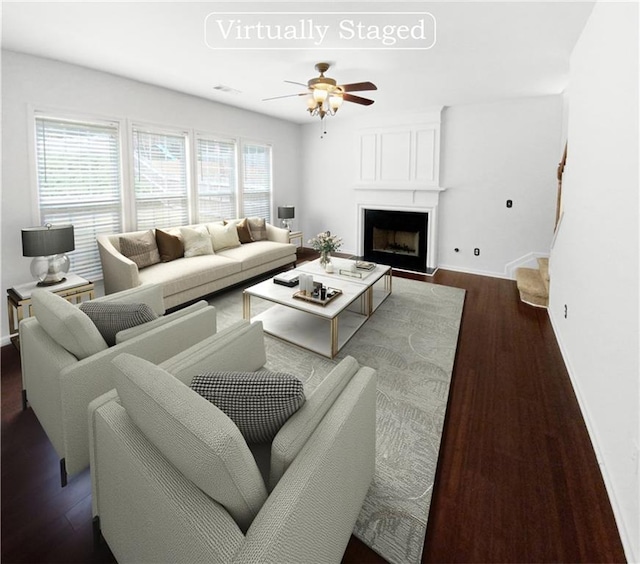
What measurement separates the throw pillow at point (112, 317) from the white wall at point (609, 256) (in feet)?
8.33

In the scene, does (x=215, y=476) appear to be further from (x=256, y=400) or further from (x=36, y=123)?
(x=36, y=123)

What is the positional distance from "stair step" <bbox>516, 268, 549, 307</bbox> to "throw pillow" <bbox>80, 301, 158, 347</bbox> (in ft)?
13.8

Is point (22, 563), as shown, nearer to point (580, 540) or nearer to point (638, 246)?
point (580, 540)

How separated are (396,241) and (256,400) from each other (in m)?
5.66

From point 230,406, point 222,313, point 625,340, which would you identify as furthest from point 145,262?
point 625,340

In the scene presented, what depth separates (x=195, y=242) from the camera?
15.3ft

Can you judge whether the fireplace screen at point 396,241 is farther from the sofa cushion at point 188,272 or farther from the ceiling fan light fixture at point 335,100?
the ceiling fan light fixture at point 335,100

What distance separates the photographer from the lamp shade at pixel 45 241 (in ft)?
10.1

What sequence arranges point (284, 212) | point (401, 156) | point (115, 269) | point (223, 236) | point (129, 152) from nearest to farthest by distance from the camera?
point (115, 269) < point (129, 152) < point (223, 236) < point (401, 156) < point (284, 212)

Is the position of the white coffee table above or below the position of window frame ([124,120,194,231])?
below

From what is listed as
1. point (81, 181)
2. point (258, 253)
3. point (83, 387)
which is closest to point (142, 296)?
point (83, 387)

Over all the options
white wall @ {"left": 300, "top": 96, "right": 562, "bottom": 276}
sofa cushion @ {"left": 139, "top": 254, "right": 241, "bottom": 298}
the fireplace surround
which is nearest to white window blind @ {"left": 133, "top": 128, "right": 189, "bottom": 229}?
sofa cushion @ {"left": 139, "top": 254, "right": 241, "bottom": 298}

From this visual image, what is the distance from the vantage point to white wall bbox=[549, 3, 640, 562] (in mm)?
1588

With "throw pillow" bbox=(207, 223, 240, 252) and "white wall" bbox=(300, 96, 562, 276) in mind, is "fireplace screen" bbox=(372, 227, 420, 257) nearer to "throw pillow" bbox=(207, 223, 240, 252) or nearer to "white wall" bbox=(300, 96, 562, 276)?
"white wall" bbox=(300, 96, 562, 276)
